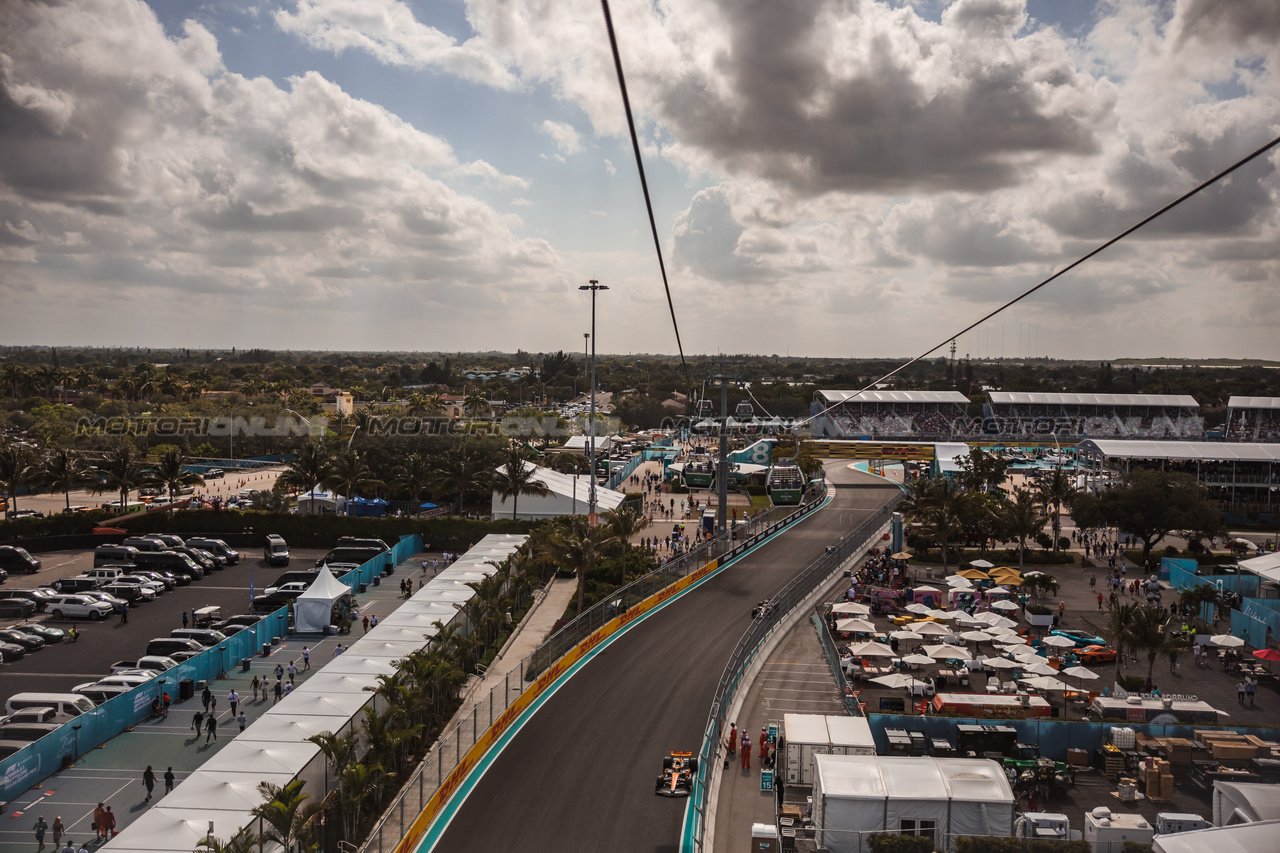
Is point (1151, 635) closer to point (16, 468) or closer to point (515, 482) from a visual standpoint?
point (515, 482)

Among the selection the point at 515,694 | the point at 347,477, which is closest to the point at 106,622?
the point at 347,477

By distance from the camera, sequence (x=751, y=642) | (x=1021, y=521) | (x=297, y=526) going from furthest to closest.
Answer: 1. (x=297, y=526)
2. (x=1021, y=521)
3. (x=751, y=642)

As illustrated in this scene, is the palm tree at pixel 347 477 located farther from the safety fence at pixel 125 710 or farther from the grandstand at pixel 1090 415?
the grandstand at pixel 1090 415

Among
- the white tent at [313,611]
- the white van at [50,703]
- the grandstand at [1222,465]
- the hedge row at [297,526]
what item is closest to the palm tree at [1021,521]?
the grandstand at [1222,465]

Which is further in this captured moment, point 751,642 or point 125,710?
point 751,642

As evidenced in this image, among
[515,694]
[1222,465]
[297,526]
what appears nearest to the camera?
[515,694]

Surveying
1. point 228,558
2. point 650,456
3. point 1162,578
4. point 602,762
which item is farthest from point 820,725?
point 650,456

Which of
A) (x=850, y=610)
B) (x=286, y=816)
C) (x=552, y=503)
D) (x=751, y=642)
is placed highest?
(x=552, y=503)
